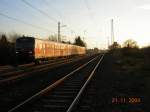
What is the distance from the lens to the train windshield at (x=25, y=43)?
29.8 meters

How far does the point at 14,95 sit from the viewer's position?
35.2 ft

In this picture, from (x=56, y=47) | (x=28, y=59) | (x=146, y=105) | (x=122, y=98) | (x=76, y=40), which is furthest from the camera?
(x=76, y=40)

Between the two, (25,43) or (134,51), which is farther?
(134,51)

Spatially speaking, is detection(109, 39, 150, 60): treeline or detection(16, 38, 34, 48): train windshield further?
detection(109, 39, 150, 60): treeline

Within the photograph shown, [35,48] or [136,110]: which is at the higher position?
[35,48]

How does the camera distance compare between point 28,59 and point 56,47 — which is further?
point 56,47

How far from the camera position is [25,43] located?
1188 inches

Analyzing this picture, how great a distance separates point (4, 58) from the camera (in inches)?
1442

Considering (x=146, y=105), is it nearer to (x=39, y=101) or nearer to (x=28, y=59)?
(x=39, y=101)

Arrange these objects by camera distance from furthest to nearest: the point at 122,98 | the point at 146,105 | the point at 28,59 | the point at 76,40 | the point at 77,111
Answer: the point at 76,40 → the point at 28,59 → the point at 122,98 → the point at 146,105 → the point at 77,111

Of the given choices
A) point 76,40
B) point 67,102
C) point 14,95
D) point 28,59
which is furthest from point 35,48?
point 76,40

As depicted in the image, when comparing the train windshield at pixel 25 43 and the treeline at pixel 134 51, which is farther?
the treeline at pixel 134 51

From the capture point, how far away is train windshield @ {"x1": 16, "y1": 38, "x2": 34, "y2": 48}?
29828 mm

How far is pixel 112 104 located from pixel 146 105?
42.9 inches
